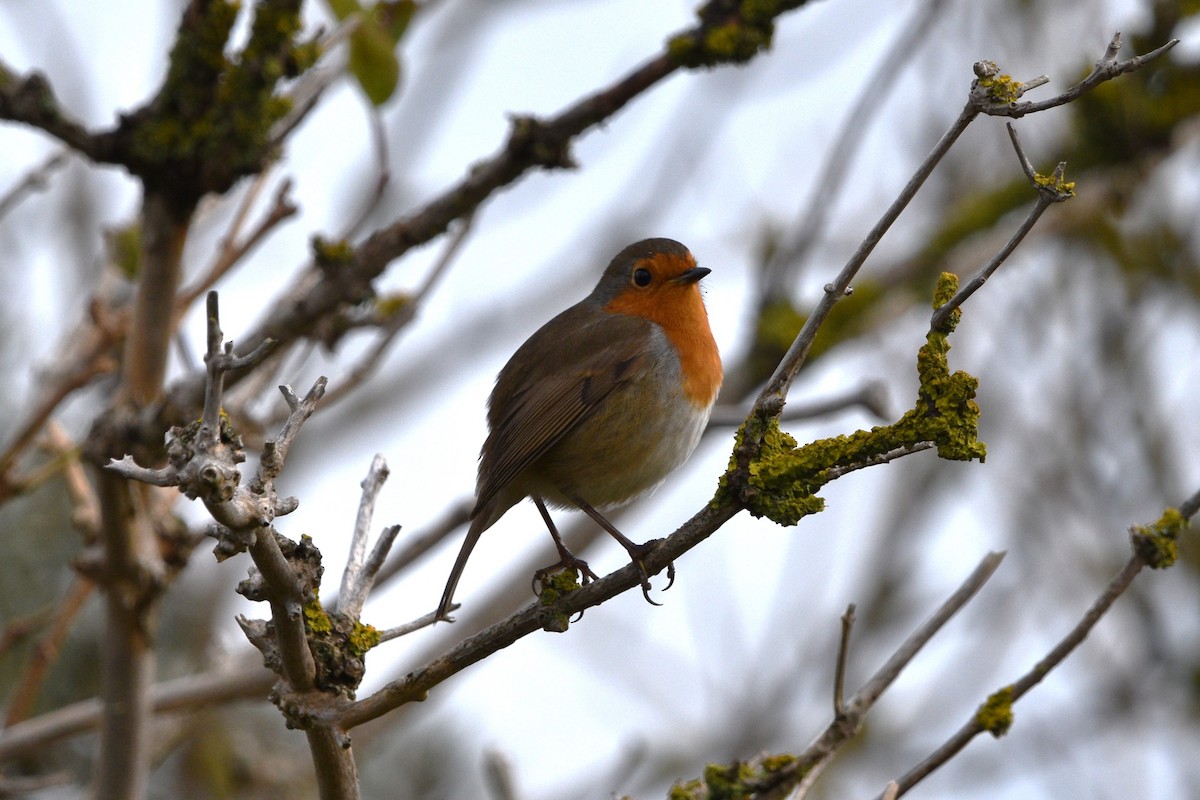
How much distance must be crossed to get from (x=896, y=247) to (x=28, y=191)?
5.18 meters

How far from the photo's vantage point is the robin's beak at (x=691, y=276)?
457 centimetres

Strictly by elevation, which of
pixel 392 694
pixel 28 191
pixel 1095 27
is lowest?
pixel 392 694

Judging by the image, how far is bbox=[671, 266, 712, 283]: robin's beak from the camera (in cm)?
457

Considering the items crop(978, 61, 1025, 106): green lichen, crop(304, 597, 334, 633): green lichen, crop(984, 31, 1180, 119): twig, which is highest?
crop(978, 61, 1025, 106): green lichen

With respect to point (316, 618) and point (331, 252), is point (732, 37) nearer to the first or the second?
point (331, 252)

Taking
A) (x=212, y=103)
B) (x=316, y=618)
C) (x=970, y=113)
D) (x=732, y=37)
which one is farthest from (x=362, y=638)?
(x=732, y=37)

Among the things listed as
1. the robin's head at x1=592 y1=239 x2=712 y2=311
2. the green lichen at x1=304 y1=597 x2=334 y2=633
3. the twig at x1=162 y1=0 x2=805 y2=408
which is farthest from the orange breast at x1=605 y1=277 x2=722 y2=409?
the green lichen at x1=304 y1=597 x2=334 y2=633

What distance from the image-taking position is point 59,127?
336cm

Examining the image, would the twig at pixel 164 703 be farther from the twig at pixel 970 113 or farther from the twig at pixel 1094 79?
the twig at pixel 1094 79

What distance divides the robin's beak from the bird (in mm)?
206

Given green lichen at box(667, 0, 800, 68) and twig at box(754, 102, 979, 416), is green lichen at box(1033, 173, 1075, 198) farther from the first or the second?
green lichen at box(667, 0, 800, 68)

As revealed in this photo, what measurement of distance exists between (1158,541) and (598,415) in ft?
7.24

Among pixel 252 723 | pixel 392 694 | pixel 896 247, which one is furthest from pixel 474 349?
pixel 392 694

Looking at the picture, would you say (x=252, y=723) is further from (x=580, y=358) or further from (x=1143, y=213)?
(x=1143, y=213)
